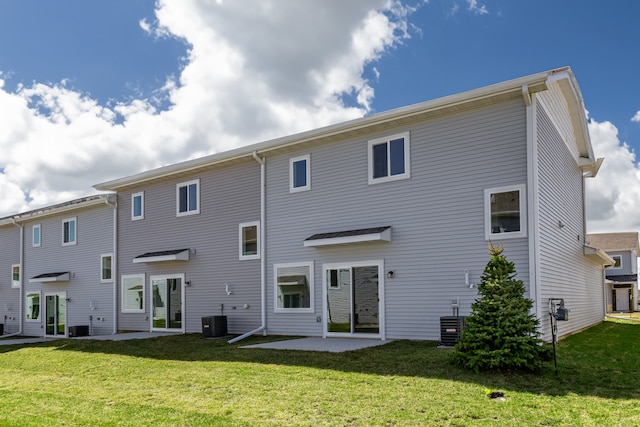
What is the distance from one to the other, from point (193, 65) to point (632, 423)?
1294 centimetres

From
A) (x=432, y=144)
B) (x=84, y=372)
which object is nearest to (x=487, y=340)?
(x=432, y=144)

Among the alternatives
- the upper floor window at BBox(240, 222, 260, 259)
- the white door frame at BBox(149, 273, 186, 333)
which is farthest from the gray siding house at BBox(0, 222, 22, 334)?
the upper floor window at BBox(240, 222, 260, 259)

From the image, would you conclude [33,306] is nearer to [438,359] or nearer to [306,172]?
[306,172]

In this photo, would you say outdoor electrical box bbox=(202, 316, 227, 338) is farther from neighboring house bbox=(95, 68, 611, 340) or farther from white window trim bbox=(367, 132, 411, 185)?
white window trim bbox=(367, 132, 411, 185)

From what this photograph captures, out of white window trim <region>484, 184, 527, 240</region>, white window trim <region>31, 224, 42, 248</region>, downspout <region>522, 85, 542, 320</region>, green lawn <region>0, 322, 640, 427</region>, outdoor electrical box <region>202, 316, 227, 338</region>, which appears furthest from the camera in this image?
white window trim <region>31, 224, 42, 248</region>

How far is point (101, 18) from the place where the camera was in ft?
47.1

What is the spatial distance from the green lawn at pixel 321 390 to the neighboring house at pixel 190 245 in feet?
14.7

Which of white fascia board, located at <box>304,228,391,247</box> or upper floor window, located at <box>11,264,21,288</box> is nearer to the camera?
white fascia board, located at <box>304,228,391,247</box>

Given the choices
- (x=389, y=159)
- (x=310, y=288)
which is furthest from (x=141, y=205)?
(x=389, y=159)

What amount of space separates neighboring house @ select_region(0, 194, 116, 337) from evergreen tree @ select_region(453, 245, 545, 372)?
14.6 meters

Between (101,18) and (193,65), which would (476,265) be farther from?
(101,18)

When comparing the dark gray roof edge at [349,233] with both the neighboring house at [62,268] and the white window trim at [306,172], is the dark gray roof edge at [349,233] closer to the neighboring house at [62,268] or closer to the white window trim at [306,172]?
the white window trim at [306,172]

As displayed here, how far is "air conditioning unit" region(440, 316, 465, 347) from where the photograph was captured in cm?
1069

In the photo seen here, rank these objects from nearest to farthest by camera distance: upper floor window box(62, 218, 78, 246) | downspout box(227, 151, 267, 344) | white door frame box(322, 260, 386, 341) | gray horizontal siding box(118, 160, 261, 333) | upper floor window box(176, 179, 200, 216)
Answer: white door frame box(322, 260, 386, 341)
downspout box(227, 151, 267, 344)
gray horizontal siding box(118, 160, 261, 333)
upper floor window box(176, 179, 200, 216)
upper floor window box(62, 218, 78, 246)
